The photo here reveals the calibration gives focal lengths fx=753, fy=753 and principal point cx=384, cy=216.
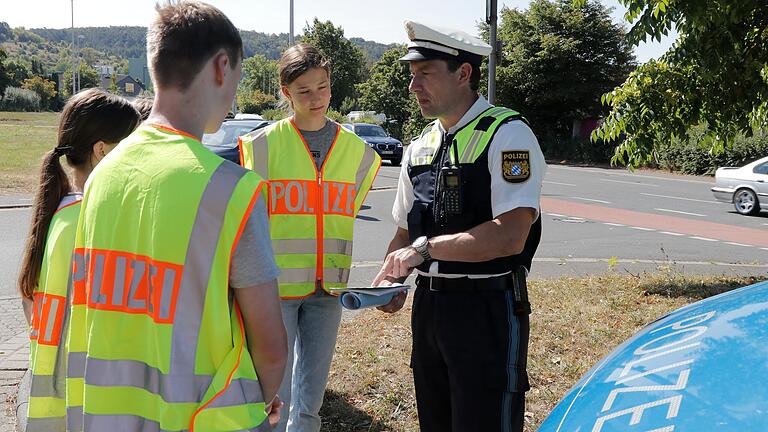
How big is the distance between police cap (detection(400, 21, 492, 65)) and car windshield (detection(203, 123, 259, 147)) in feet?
35.6

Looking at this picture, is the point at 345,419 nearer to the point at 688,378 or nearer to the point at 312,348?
the point at 312,348

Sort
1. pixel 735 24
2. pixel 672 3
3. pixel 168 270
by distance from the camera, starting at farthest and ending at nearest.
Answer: pixel 735 24, pixel 672 3, pixel 168 270

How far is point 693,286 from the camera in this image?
7664mm

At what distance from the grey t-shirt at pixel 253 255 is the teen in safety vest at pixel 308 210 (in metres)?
1.70

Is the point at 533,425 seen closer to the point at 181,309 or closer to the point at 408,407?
the point at 408,407

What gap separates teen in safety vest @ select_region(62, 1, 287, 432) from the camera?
1684 millimetres

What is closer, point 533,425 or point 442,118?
point 442,118

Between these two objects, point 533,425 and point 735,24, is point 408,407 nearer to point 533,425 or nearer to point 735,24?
point 533,425

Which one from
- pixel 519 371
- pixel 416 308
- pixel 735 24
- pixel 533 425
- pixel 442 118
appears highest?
pixel 735 24

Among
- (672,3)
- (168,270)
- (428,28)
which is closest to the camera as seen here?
(168,270)

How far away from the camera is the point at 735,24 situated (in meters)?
6.63

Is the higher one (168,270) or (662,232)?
(168,270)

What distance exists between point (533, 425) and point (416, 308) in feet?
5.49

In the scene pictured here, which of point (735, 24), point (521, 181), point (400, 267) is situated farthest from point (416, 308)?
point (735, 24)
